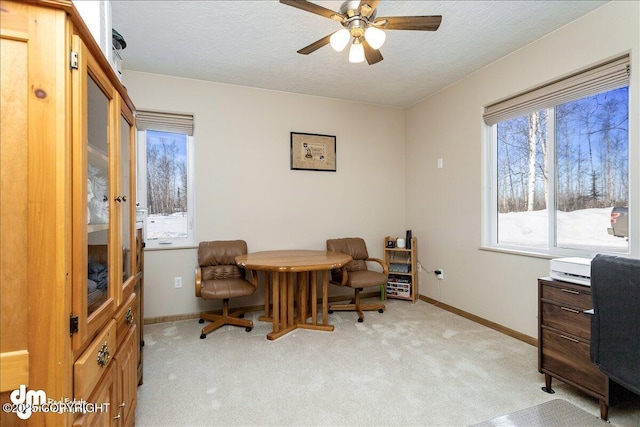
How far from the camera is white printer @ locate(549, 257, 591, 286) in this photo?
1.86 metres

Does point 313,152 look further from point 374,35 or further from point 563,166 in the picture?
point 563,166

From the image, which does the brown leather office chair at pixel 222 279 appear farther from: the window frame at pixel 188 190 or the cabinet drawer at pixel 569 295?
the cabinet drawer at pixel 569 295

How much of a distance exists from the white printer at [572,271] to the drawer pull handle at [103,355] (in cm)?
256

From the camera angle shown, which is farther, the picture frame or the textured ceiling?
the picture frame

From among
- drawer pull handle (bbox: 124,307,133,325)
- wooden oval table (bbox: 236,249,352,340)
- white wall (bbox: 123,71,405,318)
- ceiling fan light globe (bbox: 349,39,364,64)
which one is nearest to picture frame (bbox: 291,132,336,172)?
white wall (bbox: 123,71,405,318)

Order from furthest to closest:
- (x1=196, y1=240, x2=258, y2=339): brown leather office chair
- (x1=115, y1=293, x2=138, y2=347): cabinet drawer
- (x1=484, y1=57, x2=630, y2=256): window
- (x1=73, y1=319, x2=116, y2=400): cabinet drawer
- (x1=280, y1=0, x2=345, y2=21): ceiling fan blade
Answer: (x1=196, y1=240, x2=258, y2=339): brown leather office chair
(x1=484, y1=57, x2=630, y2=256): window
(x1=280, y1=0, x2=345, y2=21): ceiling fan blade
(x1=115, y1=293, x2=138, y2=347): cabinet drawer
(x1=73, y1=319, x2=116, y2=400): cabinet drawer

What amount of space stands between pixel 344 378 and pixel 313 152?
9.01ft

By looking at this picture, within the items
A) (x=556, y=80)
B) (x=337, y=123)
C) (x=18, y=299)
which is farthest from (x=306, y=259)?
(x=556, y=80)

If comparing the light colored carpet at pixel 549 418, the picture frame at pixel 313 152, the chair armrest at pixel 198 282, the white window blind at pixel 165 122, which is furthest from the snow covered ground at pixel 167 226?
the light colored carpet at pixel 549 418

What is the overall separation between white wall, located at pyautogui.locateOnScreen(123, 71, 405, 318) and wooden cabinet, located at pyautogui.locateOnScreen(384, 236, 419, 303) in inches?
7.3

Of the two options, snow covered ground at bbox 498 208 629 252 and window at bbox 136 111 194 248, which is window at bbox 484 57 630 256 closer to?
snow covered ground at bbox 498 208 629 252

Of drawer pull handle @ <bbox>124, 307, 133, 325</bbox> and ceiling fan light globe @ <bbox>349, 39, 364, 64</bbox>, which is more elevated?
ceiling fan light globe @ <bbox>349, 39, 364, 64</bbox>

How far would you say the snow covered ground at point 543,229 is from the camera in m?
2.34

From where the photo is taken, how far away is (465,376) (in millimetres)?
2211
